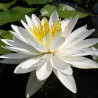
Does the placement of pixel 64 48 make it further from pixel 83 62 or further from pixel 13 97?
pixel 13 97

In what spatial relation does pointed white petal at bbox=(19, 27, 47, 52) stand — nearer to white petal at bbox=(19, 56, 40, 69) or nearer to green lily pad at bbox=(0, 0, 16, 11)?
white petal at bbox=(19, 56, 40, 69)

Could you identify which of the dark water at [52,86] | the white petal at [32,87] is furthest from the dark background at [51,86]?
the white petal at [32,87]

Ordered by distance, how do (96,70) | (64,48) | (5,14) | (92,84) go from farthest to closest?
(5,14), (96,70), (92,84), (64,48)

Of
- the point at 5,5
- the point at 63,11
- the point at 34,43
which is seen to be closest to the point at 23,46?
the point at 34,43

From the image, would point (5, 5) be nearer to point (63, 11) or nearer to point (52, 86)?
point (63, 11)

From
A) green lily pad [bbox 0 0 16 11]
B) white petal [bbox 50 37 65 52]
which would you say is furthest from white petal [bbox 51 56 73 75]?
green lily pad [bbox 0 0 16 11]

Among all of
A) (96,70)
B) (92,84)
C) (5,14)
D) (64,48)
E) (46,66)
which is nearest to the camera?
(46,66)

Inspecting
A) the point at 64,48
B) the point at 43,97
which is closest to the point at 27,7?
the point at 64,48
